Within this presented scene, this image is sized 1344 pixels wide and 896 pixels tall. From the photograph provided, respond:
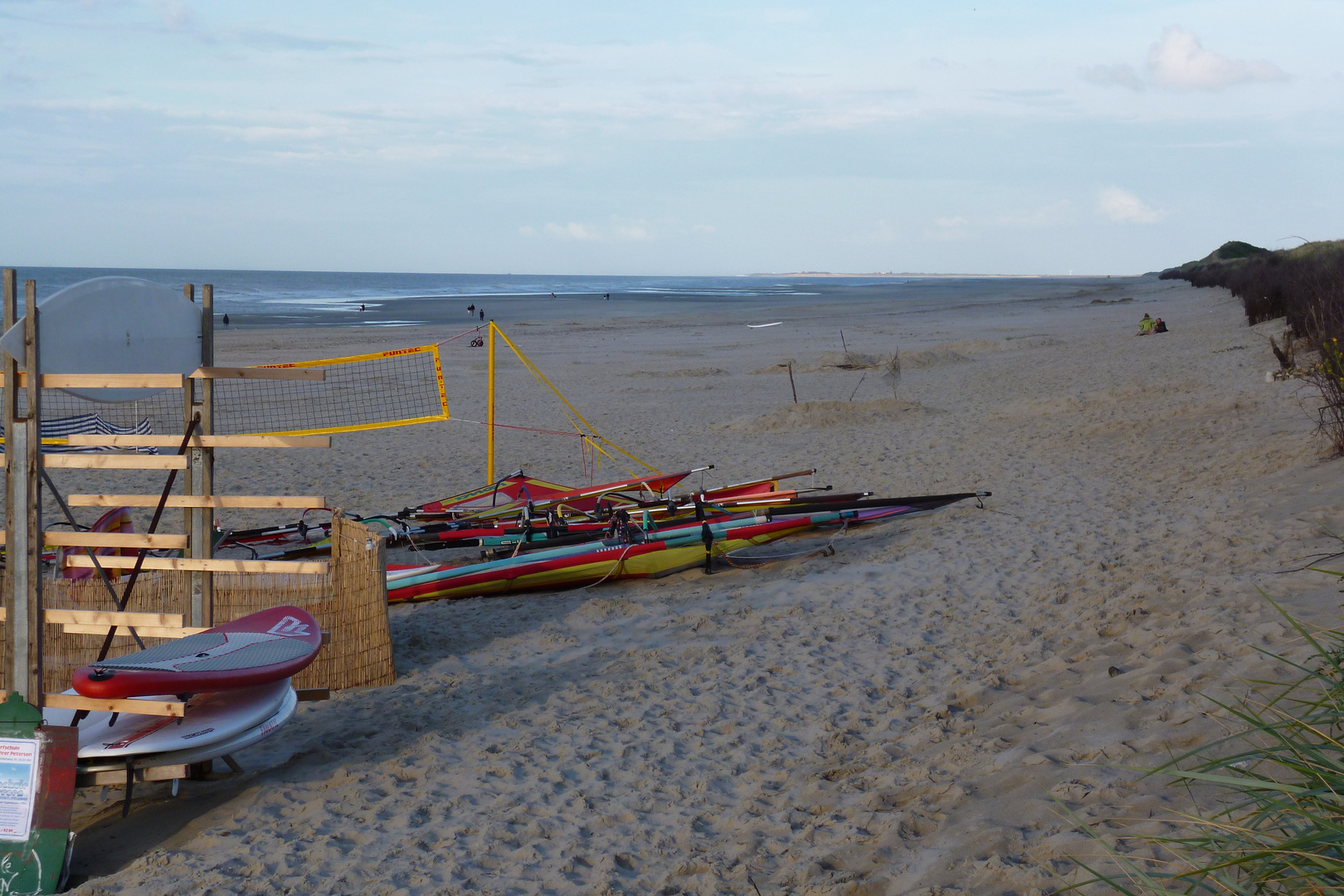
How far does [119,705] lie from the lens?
379 centimetres

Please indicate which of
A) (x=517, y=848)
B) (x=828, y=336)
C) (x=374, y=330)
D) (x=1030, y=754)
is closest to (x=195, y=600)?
(x=517, y=848)

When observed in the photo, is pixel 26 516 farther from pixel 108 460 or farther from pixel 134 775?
pixel 134 775

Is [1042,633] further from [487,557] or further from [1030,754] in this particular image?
[487,557]

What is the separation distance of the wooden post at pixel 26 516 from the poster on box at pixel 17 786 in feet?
0.59

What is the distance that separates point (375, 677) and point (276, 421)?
35.0ft

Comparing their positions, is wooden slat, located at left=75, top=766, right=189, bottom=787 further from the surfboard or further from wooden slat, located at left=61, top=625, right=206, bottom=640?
wooden slat, located at left=61, top=625, right=206, bottom=640

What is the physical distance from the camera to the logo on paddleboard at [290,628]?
4488mm

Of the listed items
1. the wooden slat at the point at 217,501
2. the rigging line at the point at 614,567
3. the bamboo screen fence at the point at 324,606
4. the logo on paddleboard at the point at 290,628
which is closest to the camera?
the wooden slat at the point at 217,501

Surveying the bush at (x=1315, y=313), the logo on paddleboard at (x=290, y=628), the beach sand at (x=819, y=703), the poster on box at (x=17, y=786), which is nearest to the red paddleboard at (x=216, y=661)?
the logo on paddleboard at (x=290, y=628)

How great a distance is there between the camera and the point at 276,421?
14.9 m

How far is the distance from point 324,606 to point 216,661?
1515mm

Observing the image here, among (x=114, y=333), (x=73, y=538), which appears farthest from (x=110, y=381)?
(x=73, y=538)

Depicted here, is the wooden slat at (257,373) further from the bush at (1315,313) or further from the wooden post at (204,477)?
the bush at (1315,313)

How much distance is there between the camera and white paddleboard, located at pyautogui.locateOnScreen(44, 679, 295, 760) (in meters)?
3.73
